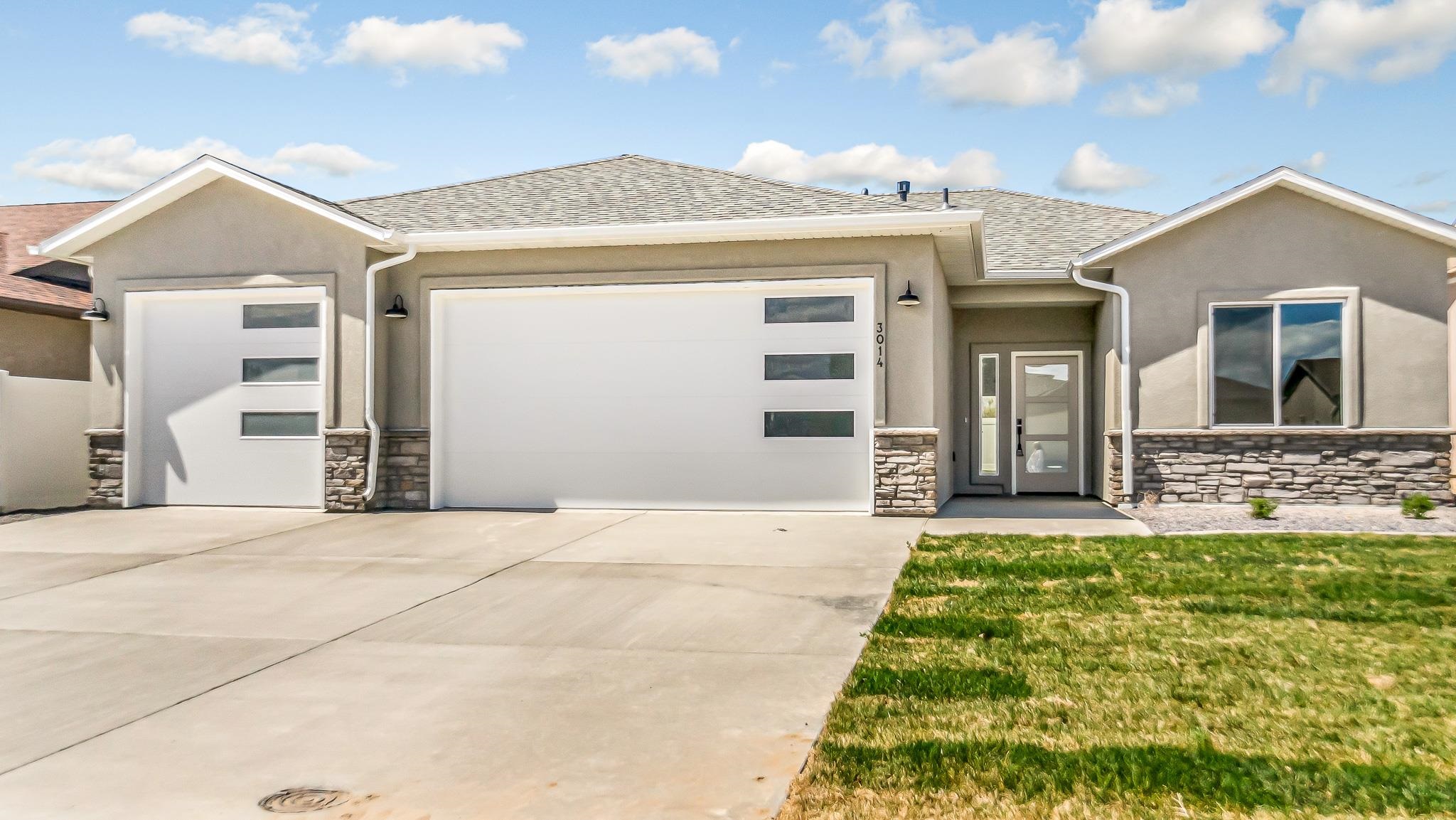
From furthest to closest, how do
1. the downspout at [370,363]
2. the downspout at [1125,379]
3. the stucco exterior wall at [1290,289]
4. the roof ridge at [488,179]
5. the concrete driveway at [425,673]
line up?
the roof ridge at [488,179]
the downspout at [1125,379]
the downspout at [370,363]
the stucco exterior wall at [1290,289]
the concrete driveway at [425,673]

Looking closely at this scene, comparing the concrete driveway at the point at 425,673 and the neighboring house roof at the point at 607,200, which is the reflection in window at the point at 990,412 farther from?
the concrete driveway at the point at 425,673

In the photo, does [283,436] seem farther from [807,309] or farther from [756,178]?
[756,178]

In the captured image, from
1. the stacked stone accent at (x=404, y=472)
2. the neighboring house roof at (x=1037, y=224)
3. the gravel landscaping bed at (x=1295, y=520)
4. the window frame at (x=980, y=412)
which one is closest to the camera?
the gravel landscaping bed at (x=1295, y=520)

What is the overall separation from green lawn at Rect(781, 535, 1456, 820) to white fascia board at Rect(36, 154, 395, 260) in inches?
316

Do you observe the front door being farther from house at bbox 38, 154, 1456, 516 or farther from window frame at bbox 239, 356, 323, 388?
window frame at bbox 239, 356, 323, 388

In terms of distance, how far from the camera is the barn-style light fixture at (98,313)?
12398 millimetres

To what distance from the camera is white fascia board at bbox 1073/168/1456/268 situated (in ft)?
Answer: 37.2

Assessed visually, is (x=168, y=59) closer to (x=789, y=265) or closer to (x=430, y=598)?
(x=789, y=265)

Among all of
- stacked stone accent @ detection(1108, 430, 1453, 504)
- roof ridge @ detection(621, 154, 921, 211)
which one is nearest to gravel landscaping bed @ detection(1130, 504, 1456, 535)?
stacked stone accent @ detection(1108, 430, 1453, 504)

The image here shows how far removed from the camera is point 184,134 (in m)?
15.3

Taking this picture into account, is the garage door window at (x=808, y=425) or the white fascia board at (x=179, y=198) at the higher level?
the white fascia board at (x=179, y=198)

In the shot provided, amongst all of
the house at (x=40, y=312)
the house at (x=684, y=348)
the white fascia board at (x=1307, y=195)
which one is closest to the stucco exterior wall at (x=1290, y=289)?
the house at (x=684, y=348)

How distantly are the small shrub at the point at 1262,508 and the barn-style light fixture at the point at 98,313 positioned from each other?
44.9 feet

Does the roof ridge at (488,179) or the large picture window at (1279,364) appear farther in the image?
the roof ridge at (488,179)
